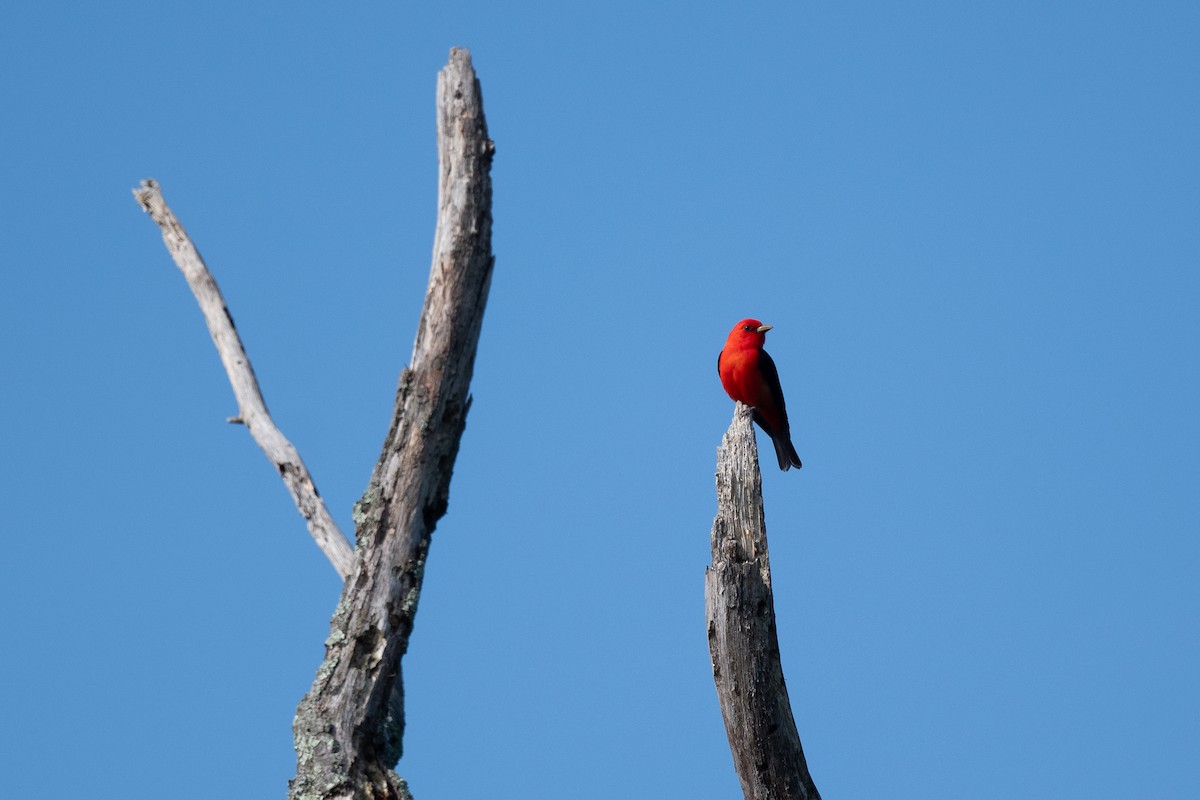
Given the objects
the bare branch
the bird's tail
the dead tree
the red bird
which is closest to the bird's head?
the red bird

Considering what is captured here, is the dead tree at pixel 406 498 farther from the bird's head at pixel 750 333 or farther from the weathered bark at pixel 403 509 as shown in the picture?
the bird's head at pixel 750 333

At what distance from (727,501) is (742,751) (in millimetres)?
1198

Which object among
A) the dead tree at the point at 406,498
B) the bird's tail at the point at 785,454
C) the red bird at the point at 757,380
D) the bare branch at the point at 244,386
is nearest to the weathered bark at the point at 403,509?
the dead tree at the point at 406,498

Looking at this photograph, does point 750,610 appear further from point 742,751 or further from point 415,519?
point 415,519

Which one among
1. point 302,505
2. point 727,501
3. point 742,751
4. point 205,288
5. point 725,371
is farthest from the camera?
point 725,371

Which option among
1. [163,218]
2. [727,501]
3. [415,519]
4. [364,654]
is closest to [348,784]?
[364,654]

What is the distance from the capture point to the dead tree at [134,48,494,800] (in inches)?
225

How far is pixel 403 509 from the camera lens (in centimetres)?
576

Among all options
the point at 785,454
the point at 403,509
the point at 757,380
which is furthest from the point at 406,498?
the point at 785,454

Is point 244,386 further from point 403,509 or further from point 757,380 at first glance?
point 757,380

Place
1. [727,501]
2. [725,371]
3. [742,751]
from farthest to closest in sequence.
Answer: [725,371], [727,501], [742,751]

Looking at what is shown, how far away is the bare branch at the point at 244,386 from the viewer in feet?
23.6

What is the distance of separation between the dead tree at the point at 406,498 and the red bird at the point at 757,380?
13.7ft

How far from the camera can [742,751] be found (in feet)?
18.7
